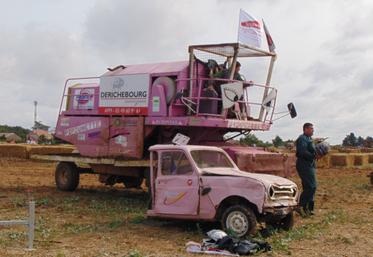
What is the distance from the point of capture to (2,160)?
30.5m

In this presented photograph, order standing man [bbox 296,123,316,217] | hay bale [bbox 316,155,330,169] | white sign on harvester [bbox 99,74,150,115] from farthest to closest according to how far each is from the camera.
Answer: hay bale [bbox 316,155,330,169] < white sign on harvester [bbox 99,74,150,115] < standing man [bbox 296,123,316,217]

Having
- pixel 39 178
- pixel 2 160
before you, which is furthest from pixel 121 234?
pixel 2 160

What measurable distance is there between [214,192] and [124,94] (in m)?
5.88

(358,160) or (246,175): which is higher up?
(358,160)

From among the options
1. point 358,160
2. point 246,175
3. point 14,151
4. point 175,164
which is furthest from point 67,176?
point 358,160

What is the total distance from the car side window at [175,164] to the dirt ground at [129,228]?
1.03m

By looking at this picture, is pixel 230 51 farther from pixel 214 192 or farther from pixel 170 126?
pixel 214 192

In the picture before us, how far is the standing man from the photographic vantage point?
12055 millimetres

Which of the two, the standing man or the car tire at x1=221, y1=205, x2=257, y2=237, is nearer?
the car tire at x1=221, y1=205, x2=257, y2=237

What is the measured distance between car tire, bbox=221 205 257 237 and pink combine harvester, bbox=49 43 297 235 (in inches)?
23.5

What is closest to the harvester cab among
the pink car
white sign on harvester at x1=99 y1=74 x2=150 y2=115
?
white sign on harvester at x1=99 y1=74 x2=150 y2=115

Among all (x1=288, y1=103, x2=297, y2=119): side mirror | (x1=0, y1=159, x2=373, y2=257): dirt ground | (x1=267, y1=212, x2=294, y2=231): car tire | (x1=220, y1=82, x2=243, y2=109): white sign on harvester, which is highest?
(x1=220, y1=82, x2=243, y2=109): white sign on harvester

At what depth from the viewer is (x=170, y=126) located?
14.0 m

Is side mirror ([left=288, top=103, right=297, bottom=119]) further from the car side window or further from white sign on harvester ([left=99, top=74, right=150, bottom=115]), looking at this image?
the car side window
